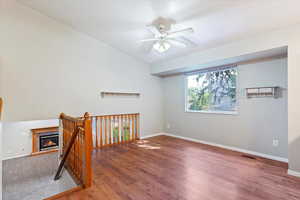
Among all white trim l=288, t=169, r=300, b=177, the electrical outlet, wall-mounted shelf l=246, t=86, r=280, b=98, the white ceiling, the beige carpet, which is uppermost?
the white ceiling

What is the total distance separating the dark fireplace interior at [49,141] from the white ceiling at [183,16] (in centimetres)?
288

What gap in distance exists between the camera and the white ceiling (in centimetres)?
218

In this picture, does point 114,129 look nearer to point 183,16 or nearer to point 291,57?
point 183,16

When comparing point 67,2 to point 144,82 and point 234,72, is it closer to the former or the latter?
point 144,82

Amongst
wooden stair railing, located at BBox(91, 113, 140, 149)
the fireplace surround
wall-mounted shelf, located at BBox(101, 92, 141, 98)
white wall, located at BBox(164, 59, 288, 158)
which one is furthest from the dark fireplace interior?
white wall, located at BBox(164, 59, 288, 158)

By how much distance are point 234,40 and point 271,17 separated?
2.53ft

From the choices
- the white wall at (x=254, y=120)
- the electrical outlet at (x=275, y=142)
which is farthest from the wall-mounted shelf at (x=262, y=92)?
the electrical outlet at (x=275, y=142)

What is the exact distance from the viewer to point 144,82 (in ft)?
16.3

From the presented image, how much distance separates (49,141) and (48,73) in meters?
1.89

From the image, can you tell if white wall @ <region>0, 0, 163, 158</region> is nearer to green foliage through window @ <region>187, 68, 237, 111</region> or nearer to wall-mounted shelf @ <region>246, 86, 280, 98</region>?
green foliage through window @ <region>187, 68, 237, 111</region>

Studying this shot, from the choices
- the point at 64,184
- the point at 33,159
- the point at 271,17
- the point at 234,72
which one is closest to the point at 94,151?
the point at 64,184

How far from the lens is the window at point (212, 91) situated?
12.5ft

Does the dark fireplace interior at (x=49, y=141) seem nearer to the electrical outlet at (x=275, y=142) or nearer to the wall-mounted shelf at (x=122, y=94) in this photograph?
the wall-mounted shelf at (x=122, y=94)

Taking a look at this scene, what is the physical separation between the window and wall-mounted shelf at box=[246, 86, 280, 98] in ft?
1.27
